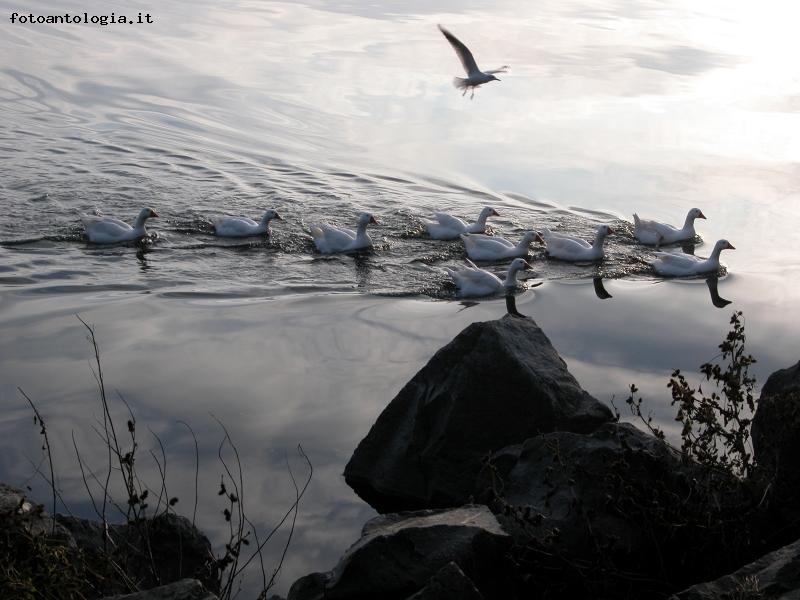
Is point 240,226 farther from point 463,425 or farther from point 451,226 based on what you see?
point 463,425

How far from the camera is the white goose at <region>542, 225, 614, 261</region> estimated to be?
535 inches

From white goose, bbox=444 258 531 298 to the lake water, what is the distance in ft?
0.93

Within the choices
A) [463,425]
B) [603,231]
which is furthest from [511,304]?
[463,425]

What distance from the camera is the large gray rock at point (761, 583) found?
15.5ft

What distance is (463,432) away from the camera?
7152 mm

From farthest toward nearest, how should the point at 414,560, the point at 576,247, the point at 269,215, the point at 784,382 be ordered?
the point at 269,215 → the point at 576,247 → the point at 784,382 → the point at 414,560

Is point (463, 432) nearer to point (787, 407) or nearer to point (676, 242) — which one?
point (787, 407)

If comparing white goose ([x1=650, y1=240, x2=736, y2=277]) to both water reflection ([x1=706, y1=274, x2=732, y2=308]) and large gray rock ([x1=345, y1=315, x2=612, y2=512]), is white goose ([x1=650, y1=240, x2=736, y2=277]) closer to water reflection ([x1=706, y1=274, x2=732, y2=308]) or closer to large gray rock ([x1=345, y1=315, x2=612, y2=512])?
water reflection ([x1=706, y1=274, x2=732, y2=308])

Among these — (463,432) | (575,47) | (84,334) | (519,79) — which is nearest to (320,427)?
(463,432)

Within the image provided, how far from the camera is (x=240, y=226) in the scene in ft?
44.7

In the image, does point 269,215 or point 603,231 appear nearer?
point 603,231

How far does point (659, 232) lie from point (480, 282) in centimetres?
Result: 355

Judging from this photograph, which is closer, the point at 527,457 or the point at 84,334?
the point at 527,457

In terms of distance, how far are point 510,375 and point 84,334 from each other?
4429 mm
